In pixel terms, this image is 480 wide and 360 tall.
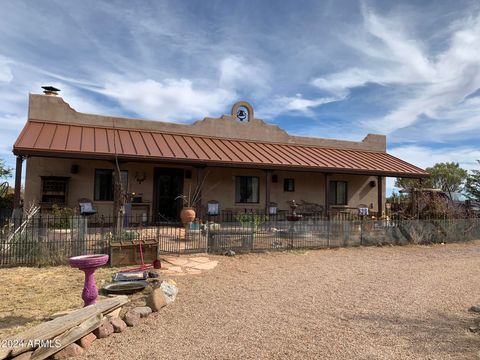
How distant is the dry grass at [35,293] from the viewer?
487cm

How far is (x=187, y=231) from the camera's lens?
33.8 feet

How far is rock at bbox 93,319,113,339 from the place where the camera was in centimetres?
437

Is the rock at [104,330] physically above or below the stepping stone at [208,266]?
below

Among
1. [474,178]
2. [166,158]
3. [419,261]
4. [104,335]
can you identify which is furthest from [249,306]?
[474,178]

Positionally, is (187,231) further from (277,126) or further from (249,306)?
(277,126)

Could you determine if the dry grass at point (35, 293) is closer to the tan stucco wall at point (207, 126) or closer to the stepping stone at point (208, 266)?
the stepping stone at point (208, 266)

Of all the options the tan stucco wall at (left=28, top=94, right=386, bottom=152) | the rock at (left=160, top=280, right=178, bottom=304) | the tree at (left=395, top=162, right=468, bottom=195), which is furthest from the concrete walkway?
the tree at (left=395, top=162, right=468, bottom=195)

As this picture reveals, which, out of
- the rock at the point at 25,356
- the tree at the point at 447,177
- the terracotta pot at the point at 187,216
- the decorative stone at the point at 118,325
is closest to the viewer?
the rock at the point at 25,356

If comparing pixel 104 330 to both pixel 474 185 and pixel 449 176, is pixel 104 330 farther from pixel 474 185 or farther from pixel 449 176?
pixel 449 176

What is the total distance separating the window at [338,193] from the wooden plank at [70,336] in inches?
589

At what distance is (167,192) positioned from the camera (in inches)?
589

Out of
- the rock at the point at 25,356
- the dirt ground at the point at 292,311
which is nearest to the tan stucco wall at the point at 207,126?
the dirt ground at the point at 292,311

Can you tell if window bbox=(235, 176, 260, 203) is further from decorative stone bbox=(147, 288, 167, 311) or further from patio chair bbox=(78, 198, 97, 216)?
decorative stone bbox=(147, 288, 167, 311)

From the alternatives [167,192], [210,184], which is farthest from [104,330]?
[210,184]
